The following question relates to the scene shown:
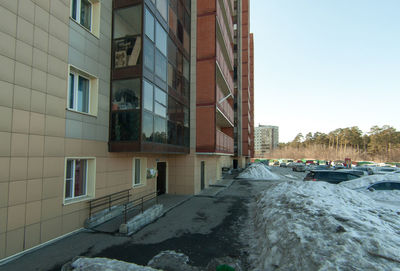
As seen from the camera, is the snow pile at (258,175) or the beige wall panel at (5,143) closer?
the beige wall panel at (5,143)

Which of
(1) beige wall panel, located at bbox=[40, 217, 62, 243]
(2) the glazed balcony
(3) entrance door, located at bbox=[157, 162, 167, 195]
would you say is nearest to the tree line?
(2) the glazed balcony

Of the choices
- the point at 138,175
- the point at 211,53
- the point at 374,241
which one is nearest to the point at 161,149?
the point at 138,175

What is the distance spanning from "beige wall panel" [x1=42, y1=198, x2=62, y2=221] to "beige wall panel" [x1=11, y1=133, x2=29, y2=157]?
159 cm

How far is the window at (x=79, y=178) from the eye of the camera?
688 centimetres

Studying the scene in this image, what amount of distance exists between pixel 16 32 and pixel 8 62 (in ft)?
2.97

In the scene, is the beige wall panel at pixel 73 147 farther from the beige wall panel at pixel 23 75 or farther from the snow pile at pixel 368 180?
the snow pile at pixel 368 180

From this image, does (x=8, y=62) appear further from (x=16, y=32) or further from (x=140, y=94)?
(x=140, y=94)

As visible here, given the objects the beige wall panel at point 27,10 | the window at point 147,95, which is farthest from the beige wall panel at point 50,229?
the beige wall panel at point 27,10

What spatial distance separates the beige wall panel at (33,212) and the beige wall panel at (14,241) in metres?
0.28

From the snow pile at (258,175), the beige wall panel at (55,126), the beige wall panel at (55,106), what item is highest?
the beige wall panel at (55,106)

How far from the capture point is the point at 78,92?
292 inches

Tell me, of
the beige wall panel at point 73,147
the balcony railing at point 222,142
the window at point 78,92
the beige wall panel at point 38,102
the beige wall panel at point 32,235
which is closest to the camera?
the beige wall panel at point 32,235

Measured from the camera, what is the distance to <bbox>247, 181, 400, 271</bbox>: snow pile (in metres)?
3.68

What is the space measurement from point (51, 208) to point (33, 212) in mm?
535
